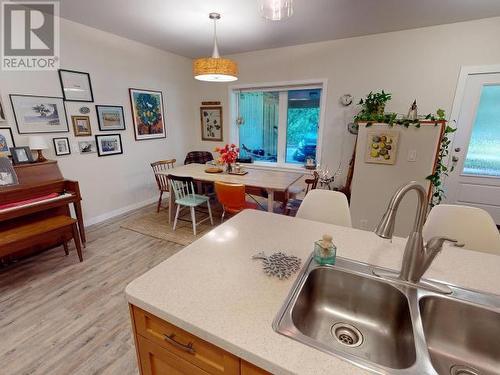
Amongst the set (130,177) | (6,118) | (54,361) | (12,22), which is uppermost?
(12,22)

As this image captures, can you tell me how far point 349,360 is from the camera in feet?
2.04

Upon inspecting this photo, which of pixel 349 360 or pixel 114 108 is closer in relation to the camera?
pixel 349 360

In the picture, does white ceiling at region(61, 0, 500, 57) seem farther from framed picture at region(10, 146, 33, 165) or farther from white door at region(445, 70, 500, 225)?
framed picture at region(10, 146, 33, 165)

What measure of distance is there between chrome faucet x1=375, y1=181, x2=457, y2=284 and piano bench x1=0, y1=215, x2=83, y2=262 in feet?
8.93

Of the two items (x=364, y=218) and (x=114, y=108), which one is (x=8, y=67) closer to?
(x=114, y=108)

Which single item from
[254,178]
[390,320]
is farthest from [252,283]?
[254,178]

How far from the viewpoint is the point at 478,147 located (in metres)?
3.07

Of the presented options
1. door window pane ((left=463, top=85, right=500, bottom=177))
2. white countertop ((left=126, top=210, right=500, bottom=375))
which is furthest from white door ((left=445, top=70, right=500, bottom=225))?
white countertop ((left=126, top=210, right=500, bottom=375))

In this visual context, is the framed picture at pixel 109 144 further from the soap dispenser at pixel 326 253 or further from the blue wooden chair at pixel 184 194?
the soap dispenser at pixel 326 253

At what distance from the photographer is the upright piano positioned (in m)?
2.23

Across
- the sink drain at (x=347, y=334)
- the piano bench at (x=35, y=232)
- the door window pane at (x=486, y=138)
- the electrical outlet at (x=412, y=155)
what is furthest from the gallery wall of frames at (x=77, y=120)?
the door window pane at (x=486, y=138)

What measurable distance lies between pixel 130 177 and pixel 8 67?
6.06 ft

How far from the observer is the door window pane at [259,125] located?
4426mm

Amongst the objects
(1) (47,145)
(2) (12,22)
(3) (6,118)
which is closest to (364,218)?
(1) (47,145)
